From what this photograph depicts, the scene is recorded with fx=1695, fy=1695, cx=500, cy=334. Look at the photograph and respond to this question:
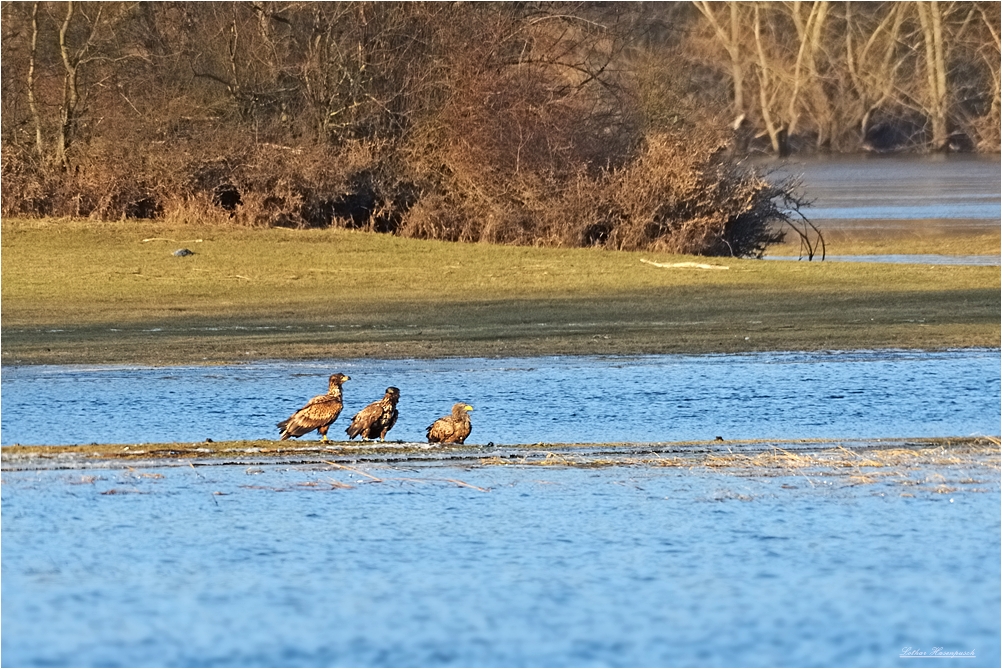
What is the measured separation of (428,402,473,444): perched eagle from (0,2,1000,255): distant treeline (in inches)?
713

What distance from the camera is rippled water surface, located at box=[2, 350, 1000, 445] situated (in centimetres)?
1109

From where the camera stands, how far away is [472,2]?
30.9 meters

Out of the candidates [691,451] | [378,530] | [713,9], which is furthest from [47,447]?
[713,9]

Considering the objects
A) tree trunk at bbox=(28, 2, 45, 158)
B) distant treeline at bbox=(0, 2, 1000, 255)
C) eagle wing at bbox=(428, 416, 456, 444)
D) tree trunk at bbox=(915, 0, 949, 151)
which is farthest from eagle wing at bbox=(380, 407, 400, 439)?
tree trunk at bbox=(915, 0, 949, 151)

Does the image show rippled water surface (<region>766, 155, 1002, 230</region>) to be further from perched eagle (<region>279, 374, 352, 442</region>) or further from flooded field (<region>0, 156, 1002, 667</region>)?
perched eagle (<region>279, 374, 352, 442</region>)

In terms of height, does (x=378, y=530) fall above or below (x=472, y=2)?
below

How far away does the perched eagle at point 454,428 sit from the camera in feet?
33.2

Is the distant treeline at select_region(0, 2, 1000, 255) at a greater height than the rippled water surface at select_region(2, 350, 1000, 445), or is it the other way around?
the distant treeline at select_region(0, 2, 1000, 255)

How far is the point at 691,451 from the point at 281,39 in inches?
903

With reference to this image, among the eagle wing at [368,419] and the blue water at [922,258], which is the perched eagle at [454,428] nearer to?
the eagle wing at [368,419]

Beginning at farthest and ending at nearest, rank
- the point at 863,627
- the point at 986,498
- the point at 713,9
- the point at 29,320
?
1. the point at 713,9
2. the point at 29,320
3. the point at 986,498
4. the point at 863,627

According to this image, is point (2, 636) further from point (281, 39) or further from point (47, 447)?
point (281, 39)

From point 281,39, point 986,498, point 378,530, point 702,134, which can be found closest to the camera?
point 378,530

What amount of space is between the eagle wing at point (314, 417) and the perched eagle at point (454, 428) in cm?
65
